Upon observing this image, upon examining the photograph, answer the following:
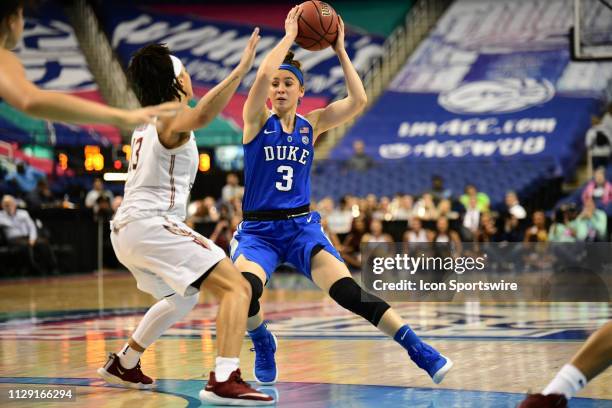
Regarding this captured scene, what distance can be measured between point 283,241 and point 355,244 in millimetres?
11272

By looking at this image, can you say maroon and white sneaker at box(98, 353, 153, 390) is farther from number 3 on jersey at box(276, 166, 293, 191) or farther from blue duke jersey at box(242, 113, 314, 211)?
number 3 on jersey at box(276, 166, 293, 191)

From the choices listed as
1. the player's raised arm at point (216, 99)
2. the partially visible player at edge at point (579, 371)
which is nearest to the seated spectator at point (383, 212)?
the player's raised arm at point (216, 99)

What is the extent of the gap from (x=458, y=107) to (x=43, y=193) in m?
11.5

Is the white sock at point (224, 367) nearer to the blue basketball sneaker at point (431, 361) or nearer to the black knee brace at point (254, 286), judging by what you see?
the black knee brace at point (254, 286)

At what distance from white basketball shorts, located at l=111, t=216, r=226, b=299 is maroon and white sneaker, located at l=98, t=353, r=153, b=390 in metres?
0.96

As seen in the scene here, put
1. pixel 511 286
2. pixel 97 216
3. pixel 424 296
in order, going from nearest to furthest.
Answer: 1. pixel 424 296
2. pixel 511 286
3. pixel 97 216

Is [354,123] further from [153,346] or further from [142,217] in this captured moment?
[142,217]

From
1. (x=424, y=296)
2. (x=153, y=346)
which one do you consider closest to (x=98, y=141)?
(x=424, y=296)

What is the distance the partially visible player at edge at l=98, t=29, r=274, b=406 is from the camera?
5230mm

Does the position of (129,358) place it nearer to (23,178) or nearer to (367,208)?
(367,208)

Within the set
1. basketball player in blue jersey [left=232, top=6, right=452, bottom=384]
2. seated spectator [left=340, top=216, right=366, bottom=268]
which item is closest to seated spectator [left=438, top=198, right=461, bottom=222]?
seated spectator [left=340, top=216, right=366, bottom=268]

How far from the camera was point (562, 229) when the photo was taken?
14.9 meters

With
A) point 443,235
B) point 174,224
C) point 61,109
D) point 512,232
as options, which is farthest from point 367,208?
point 61,109

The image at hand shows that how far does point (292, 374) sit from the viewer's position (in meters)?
6.55
